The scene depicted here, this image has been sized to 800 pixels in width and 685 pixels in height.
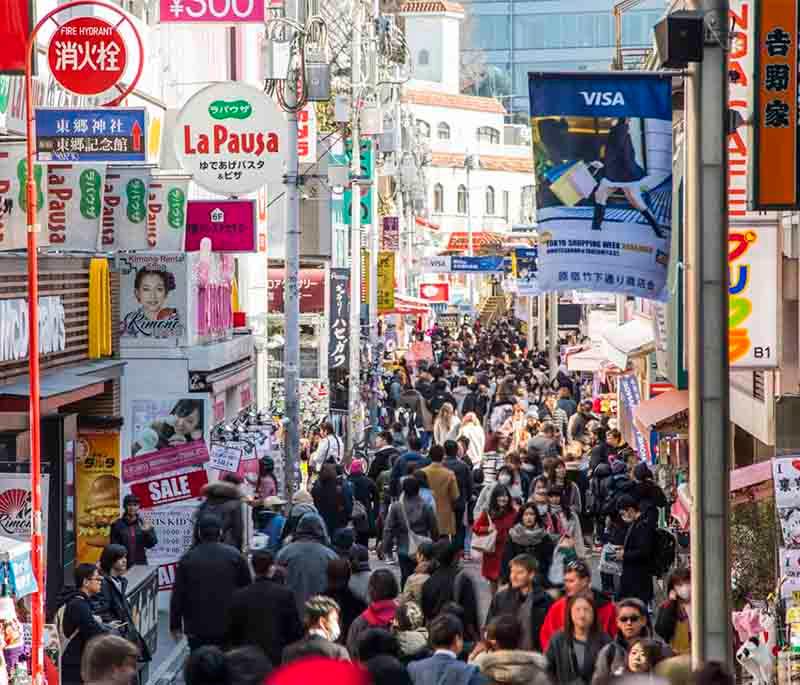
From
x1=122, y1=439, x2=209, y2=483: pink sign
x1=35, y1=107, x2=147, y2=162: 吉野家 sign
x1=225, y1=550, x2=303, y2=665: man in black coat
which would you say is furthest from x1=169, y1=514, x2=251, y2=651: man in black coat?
x1=122, y1=439, x2=209, y2=483: pink sign

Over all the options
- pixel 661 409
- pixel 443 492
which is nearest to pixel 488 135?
pixel 661 409

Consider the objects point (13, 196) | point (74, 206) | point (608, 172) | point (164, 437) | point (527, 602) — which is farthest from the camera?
point (164, 437)

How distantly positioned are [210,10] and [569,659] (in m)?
16.4

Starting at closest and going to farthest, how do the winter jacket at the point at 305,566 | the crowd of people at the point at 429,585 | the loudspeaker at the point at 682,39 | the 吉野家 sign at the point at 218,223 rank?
the loudspeaker at the point at 682,39
the crowd of people at the point at 429,585
the winter jacket at the point at 305,566
the 吉野家 sign at the point at 218,223

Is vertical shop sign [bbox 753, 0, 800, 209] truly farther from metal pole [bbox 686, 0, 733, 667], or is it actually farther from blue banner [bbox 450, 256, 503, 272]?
blue banner [bbox 450, 256, 503, 272]

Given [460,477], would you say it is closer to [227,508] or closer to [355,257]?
[227,508]

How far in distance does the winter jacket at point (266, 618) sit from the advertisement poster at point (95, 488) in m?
8.57

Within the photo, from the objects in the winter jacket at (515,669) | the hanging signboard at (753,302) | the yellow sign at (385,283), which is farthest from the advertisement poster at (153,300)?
the yellow sign at (385,283)

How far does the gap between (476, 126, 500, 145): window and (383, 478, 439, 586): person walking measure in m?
95.6

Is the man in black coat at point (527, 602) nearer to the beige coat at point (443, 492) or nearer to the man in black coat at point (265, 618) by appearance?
the man in black coat at point (265, 618)

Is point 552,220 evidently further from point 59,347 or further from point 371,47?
point 371,47

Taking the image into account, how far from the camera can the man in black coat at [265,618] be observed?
11.4 m

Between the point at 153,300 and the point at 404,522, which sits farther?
the point at 153,300

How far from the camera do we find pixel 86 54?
1767 cm
